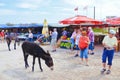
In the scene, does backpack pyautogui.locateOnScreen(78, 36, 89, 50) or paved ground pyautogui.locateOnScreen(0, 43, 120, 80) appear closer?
paved ground pyautogui.locateOnScreen(0, 43, 120, 80)

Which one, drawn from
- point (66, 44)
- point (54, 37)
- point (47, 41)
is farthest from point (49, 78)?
point (47, 41)

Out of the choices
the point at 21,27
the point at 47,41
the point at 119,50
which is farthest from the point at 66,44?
the point at 21,27

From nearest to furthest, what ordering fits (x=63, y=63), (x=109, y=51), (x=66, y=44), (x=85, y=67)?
(x=109, y=51)
(x=85, y=67)
(x=63, y=63)
(x=66, y=44)

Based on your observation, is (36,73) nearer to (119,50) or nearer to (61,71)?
(61,71)

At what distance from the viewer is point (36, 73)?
10.3m

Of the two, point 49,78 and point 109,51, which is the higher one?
point 109,51

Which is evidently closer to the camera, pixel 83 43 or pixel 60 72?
pixel 60 72

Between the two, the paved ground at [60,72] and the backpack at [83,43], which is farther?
the backpack at [83,43]

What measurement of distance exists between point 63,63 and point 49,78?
138 inches

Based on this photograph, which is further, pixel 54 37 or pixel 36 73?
pixel 54 37

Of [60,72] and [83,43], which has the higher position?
[83,43]

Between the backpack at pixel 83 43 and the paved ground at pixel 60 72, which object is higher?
the backpack at pixel 83 43

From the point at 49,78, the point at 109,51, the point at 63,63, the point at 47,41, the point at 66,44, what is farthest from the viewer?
the point at 47,41

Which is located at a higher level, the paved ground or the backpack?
the backpack
